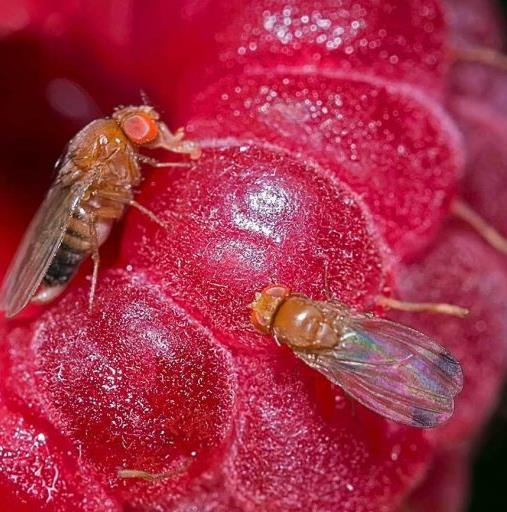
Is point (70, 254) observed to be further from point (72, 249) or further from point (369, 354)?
point (369, 354)

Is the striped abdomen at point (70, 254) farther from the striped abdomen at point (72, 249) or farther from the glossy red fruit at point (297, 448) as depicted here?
the glossy red fruit at point (297, 448)

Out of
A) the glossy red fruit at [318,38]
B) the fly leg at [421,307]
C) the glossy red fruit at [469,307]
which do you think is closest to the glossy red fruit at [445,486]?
the glossy red fruit at [469,307]

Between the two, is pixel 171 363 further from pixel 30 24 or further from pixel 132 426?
pixel 30 24

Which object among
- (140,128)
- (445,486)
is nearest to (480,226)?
(445,486)

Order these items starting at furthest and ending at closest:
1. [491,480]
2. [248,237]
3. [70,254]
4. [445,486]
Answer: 1. [491,480]
2. [445,486]
3. [70,254]
4. [248,237]

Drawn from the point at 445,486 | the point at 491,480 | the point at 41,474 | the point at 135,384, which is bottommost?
the point at 491,480

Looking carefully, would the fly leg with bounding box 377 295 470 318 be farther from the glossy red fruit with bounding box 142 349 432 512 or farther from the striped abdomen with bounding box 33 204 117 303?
the striped abdomen with bounding box 33 204 117 303

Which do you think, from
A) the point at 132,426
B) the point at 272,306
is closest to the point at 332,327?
the point at 272,306
